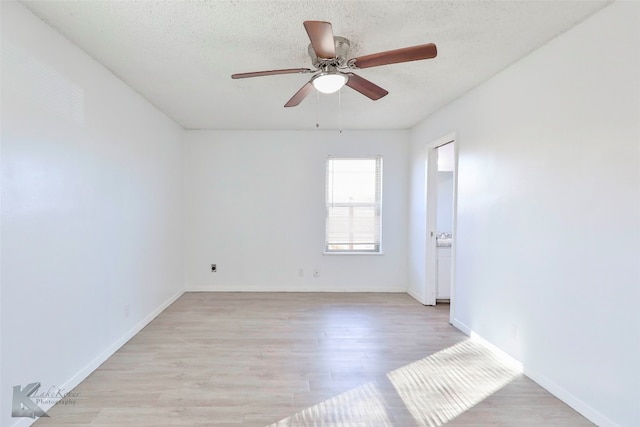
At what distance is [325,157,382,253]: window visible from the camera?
499cm

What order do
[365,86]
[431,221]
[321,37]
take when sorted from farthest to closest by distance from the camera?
[431,221]
[365,86]
[321,37]

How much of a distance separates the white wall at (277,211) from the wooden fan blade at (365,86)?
8.16 ft

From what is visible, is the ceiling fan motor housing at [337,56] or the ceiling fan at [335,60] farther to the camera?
the ceiling fan motor housing at [337,56]

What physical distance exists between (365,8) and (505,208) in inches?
78.8

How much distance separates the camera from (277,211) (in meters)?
4.94

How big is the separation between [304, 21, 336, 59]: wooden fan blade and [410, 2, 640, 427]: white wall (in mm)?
1647

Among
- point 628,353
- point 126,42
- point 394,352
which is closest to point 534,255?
point 628,353

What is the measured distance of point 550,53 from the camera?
89.0 inches

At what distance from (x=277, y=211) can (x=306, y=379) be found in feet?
9.51

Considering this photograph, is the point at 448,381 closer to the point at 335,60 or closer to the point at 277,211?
the point at 335,60

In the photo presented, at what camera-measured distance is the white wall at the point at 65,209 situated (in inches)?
70.9

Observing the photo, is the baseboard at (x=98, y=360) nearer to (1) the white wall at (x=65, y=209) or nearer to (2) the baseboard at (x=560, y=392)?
(1) the white wall at (x=65, y=209)

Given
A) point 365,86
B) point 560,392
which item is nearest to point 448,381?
point 560,392

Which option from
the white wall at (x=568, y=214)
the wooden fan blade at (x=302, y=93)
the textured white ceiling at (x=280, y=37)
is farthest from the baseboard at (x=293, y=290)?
Answer: the wooden fan blade at (x=302, y=93)
